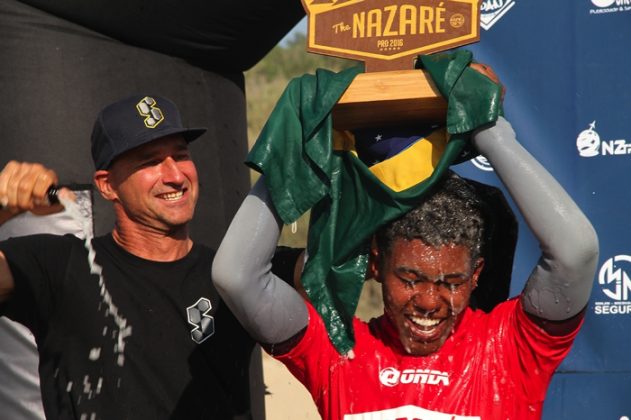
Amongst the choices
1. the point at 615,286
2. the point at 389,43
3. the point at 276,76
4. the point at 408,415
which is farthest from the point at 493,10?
the point at 276,76

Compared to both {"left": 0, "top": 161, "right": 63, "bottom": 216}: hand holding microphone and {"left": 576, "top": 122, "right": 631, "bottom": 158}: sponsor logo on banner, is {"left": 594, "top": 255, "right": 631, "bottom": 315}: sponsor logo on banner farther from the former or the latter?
{"left": 0, "top": 161, "right": 63, "bottom": 216}: hand holding microphone

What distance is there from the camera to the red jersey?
282 cm

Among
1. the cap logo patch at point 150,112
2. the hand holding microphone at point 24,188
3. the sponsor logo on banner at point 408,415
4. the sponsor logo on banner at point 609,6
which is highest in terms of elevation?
the sponsor logo on banner at point 609,6

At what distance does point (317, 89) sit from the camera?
9.48 feet

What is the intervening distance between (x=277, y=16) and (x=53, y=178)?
178 cm

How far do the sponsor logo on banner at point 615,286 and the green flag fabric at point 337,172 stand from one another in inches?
59.8

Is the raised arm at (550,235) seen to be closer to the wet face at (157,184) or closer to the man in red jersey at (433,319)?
the man in red jersey at (433,319)

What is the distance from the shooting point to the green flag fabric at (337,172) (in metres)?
2.81

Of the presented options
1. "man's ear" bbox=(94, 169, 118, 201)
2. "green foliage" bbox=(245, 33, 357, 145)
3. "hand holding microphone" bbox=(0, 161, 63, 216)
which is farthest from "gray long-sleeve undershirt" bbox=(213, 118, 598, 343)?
"green foliage" bbox=(245, 33, 357, 145)

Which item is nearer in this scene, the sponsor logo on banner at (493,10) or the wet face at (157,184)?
the wet face at (157,184)

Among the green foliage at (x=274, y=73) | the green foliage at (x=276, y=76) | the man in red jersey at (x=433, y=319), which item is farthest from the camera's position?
the green foliage at (x=274, y=73)

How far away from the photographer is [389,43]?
2.94 m

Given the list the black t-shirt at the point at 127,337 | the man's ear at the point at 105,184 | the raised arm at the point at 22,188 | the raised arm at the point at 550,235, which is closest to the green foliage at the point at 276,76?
the man's ear at the point at 105,184

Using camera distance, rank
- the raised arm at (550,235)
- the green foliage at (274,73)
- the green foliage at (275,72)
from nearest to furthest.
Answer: the raised arm at (550,235) < the green foliage at (274,73) < the green foliage at (275,72)
